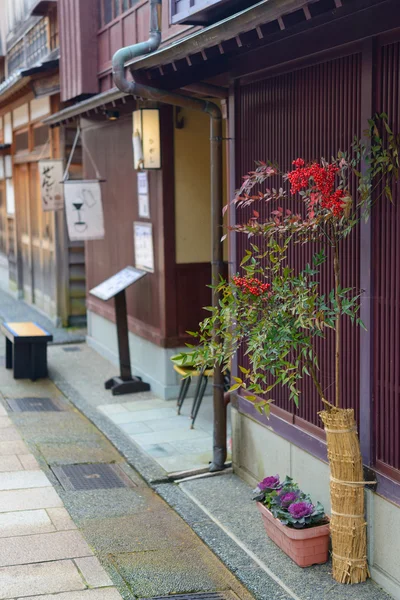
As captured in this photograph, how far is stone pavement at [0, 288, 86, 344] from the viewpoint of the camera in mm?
16791

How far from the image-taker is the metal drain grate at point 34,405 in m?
11.9

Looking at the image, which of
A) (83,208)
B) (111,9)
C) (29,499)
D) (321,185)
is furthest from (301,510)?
(111,9)

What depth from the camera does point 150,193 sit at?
480 inches

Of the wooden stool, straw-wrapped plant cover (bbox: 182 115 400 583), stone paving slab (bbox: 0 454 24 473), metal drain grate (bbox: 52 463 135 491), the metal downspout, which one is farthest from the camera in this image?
the wooden stool

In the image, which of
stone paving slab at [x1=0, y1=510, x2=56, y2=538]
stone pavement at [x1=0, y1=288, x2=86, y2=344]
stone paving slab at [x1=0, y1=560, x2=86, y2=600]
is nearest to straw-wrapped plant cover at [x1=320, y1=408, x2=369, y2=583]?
stone paving slab at [x1=0, y1=560, x2=86, y2=600]

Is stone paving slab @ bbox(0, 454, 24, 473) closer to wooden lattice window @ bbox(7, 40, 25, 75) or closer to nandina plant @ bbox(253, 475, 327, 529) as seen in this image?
nandina plant @ bbox(253, 475, 327, 529)

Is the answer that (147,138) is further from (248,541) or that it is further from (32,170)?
(32,170)

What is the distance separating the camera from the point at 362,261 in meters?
6.44

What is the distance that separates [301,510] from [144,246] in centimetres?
658

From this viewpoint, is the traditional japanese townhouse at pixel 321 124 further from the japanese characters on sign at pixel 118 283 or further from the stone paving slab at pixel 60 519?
the japanese characters on sign at pixel 118 283

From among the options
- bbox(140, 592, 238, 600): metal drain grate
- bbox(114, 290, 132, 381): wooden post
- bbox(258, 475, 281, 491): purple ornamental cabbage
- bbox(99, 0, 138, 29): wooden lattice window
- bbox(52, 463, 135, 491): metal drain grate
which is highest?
bbox(99, 0, 138, 29): wooden lattice window

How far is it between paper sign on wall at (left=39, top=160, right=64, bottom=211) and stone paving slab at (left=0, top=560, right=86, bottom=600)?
9757 mm

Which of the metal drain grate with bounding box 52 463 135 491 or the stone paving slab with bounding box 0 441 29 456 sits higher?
the stone paving slab with bounding box 0 441 29 456

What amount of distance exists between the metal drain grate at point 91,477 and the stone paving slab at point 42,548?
133 centimetres
